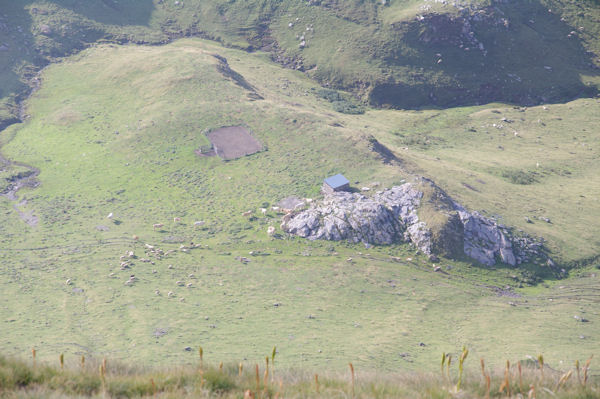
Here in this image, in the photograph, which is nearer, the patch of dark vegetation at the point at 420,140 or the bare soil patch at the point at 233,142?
the bare soil patch at the point at 233,142

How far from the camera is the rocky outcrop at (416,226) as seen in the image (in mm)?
29062

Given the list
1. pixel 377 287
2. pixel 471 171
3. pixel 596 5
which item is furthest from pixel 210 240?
pixel 596 5

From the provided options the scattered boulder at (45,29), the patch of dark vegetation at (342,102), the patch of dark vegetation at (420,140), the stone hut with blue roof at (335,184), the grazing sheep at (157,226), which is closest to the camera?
the grazing sheep at (157,226)

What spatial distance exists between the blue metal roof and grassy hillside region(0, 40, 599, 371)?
1.39 metres

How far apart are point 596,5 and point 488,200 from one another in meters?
76.6

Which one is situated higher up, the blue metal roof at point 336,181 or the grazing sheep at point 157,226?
the blue metal roof at point 336,181

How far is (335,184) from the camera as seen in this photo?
31656 millimetres

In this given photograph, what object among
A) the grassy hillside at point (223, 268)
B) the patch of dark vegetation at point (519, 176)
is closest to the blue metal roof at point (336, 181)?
the grassy hillside at point (223, 268)

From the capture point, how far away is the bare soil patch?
1510 inches

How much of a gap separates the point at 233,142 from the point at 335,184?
12.4 m

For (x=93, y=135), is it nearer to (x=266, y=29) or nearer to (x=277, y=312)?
(x=277, y=312)

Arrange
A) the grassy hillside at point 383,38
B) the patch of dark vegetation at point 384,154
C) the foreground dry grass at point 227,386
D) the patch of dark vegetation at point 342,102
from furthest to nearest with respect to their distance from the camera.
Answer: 1. the grassy hillside at point 383,38
2. the patch of dark vegetation at point 342,102
3. the patch of dark vegetation at point 384,154
4. the foreground dry grass at point 227,386

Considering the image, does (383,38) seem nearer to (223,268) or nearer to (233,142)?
(233,142)

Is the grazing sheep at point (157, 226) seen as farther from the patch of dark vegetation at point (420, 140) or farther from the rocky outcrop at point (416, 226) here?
the patch of dark vegetation at point (420, 140)
